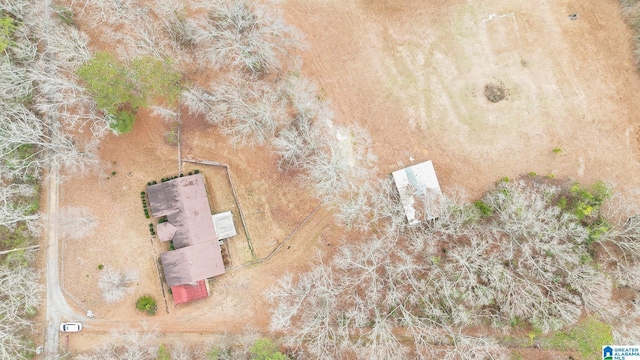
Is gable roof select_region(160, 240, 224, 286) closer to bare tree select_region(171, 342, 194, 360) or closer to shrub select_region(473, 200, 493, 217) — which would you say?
bare tree select_region(171, 342, 194, 360)

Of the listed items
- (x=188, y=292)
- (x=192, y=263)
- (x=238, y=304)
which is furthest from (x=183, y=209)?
(x=238, y=304)

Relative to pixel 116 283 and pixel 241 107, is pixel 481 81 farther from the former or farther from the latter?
pixel 116 283

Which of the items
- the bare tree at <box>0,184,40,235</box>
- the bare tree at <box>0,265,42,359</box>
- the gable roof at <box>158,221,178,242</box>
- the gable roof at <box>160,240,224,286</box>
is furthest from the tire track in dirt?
the bare tree at <box>0,184,40,235</box>

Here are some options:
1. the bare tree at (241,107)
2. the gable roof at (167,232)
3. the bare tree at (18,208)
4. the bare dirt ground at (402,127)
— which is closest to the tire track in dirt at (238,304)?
the bare dirt ground at (402,127)

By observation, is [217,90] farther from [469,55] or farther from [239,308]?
[469,55]

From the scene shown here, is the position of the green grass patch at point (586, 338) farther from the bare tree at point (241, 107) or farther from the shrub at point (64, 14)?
the shrub at point (64, 14)

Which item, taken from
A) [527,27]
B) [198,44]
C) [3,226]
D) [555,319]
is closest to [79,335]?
[3,226]
